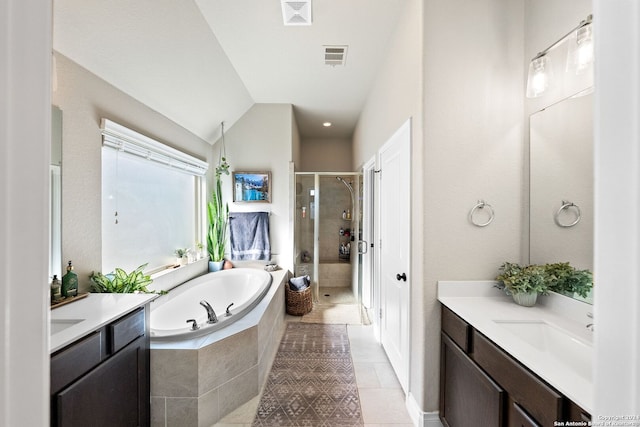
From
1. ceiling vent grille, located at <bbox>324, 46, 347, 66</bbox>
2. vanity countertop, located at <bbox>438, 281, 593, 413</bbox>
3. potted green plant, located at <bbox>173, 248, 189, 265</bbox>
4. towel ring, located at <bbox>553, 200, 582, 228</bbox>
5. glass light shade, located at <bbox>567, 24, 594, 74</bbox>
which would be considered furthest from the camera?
potted green plant, located at <bbox>173, 248, 189, 265</bbox>

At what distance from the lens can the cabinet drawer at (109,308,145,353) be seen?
133cm

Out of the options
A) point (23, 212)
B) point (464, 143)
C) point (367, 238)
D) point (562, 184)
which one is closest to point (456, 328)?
point (562, 184)

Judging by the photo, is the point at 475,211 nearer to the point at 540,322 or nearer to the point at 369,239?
the point at 540,322

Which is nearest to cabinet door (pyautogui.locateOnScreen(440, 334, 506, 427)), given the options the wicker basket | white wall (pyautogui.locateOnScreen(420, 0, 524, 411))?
white wall (pyautogui.locateOnScreen(420, 0, 524, 411))

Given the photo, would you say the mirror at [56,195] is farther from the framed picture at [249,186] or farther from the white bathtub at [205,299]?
the framed picture at [249,186]

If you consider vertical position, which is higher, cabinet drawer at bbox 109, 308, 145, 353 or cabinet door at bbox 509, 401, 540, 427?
cabinet drawer at bbox 109, 308, 145, 353

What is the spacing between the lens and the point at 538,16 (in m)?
1.54

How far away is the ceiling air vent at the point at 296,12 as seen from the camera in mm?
1932

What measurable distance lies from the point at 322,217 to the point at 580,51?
324 cm

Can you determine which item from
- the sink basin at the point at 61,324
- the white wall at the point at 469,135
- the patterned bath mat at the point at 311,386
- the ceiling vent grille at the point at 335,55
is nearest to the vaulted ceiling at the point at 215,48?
the ceiling vent grille at the point at 335,55

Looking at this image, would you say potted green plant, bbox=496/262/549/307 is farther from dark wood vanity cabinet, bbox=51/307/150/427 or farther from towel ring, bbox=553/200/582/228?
dark wood vanity cabinet, bbox=51/307/150/427

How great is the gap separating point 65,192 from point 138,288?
727 millimetres

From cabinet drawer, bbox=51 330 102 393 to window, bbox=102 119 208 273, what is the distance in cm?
100

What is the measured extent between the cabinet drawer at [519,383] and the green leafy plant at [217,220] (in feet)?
10.3
